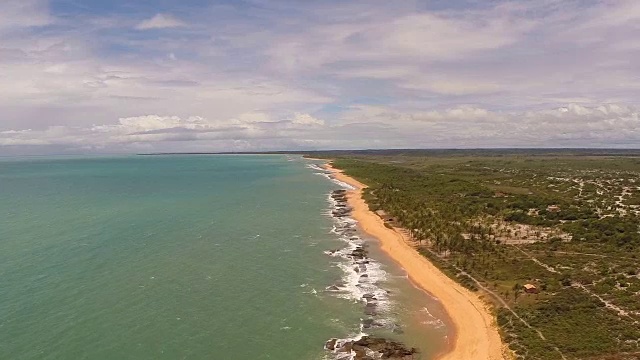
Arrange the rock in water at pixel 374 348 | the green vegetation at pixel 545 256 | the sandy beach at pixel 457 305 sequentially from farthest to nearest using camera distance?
1. the green vegetation at pixel 545 256
2. the sandy beach at pixel 457 305
3. the rock in water at pixel 374 348

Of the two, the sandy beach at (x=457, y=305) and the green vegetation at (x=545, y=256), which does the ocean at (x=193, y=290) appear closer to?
the sandy beach at (x=457, y=305)

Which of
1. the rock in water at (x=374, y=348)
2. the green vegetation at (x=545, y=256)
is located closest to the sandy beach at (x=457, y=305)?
the green vegetation at (x=545, y=256)

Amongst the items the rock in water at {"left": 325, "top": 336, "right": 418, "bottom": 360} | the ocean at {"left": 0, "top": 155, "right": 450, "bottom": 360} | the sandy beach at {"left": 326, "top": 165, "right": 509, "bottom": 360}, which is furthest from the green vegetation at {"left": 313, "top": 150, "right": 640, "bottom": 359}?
the rock in water at {"left": 325, "top": 336, "right": 418, "bottom": 360}

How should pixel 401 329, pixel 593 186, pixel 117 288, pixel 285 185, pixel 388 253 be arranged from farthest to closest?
pixel 285 185
pixel 593 186
pixel 388 253
pixel 117 288
pixel 401 329

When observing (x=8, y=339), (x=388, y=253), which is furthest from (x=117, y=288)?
(x=388, y=253)

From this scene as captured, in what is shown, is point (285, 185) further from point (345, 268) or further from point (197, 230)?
point (345, 268)

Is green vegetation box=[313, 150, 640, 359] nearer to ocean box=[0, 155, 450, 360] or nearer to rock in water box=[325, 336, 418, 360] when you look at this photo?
ocean box=[0, 155, 450, 360]

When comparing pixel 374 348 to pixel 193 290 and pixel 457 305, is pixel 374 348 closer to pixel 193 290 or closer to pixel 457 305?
pixel 457 305
